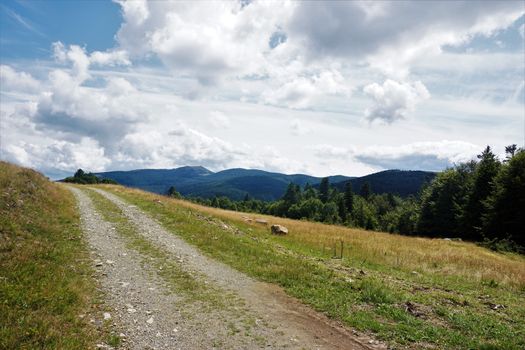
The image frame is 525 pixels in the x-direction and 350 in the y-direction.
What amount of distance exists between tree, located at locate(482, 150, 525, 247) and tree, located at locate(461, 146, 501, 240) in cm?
675

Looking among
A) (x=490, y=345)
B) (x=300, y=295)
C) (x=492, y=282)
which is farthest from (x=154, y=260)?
(x=492, y=282)

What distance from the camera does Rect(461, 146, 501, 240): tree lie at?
192 feet

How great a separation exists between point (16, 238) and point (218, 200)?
553 feet

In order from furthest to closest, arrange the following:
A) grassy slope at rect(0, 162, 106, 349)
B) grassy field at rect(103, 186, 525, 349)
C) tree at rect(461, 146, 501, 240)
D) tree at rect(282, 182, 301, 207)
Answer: tree at rect(282, 182, 301, 207) → tree at rect(461, 146, 501, 240) → grassy field at rect(103, 186, 525, 349) → grassy slope at rect(0, 162, 106, 349)

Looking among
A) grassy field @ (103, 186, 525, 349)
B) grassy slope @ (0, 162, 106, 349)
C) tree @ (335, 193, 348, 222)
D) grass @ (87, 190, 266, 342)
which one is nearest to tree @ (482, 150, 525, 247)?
grassy field @ (103, 186, 525, 349)

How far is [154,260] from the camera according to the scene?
50.2 ft

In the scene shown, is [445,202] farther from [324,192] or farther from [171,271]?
[324,192]

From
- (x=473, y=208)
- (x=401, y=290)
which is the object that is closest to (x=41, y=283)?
(x=401, y=290)

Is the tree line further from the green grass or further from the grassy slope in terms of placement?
the grassy slope

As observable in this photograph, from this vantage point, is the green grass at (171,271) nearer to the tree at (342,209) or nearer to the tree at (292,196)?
the tree at (342,209)

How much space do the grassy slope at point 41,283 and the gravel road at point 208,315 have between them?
857 mm

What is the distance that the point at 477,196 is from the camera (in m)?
59.0

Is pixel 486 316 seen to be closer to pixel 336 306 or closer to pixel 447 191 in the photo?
pixel 336 306

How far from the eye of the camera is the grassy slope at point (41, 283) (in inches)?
288
